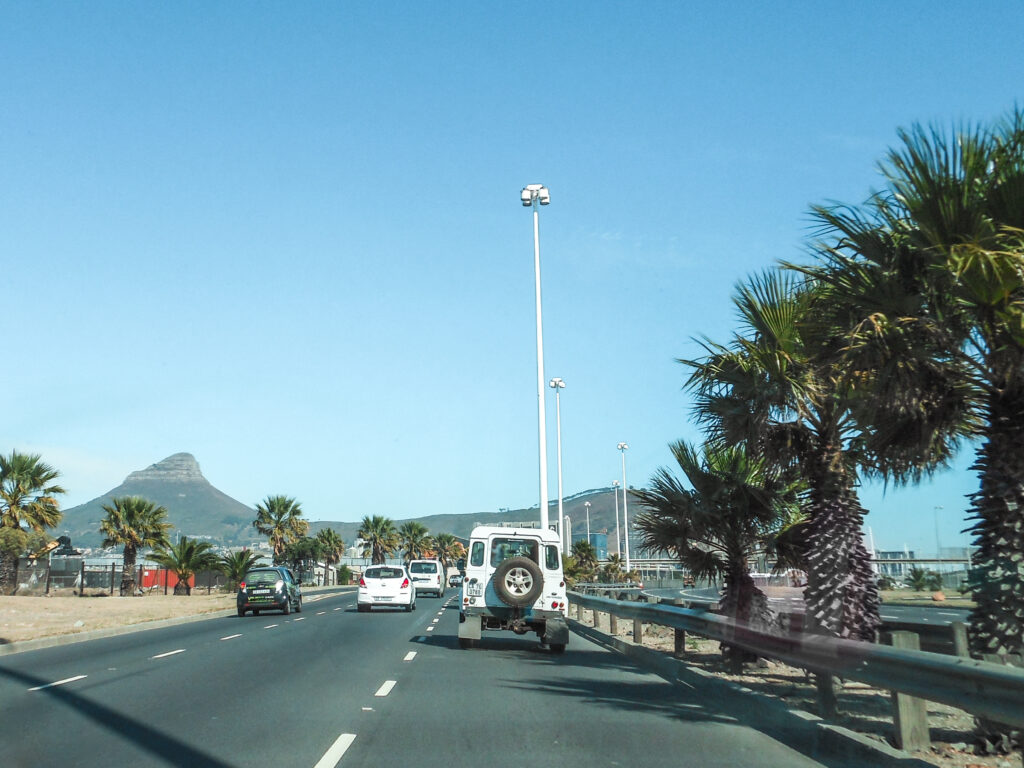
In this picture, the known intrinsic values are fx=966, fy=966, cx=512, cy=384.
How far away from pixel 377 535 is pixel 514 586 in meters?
91.4

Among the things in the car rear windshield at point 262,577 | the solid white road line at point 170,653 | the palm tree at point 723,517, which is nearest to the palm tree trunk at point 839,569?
the palm tree at point 723,517

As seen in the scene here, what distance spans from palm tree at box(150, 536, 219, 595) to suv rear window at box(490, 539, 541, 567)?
140ft

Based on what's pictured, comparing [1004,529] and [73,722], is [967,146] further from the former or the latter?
[73,722]

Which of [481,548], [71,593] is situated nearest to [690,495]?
[481,548]

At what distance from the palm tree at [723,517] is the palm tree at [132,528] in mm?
46886

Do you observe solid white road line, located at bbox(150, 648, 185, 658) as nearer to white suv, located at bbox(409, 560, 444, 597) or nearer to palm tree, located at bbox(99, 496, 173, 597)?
white suv, located at bbox(409, 560, 444, 597)

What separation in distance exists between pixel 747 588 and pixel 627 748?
7.75m

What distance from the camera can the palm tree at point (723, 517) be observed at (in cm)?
1560

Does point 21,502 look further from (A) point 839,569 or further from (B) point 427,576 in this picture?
(A) point 839,569

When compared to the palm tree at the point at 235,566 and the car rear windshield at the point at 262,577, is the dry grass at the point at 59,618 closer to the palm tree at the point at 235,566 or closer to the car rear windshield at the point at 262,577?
the car rear windshield at the point at 262,577

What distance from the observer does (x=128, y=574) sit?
181ft

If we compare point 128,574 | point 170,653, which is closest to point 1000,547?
point 170,653

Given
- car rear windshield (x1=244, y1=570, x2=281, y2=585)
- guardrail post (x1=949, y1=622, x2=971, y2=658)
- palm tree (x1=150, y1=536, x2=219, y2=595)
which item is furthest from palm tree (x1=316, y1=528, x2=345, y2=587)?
guardrail post (x1=949, y1=622, x2=971, y2=658)

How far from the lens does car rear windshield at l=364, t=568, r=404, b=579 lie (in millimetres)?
34250
